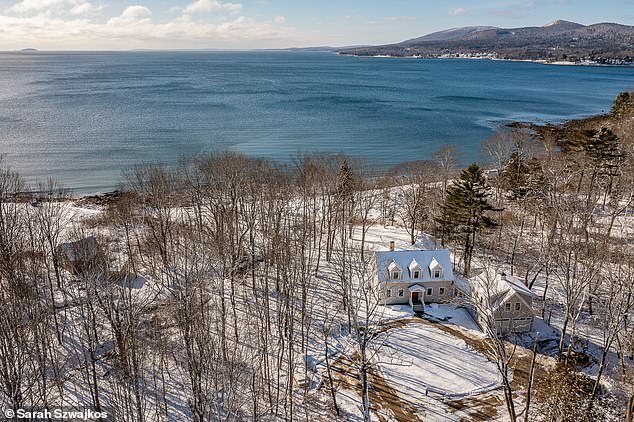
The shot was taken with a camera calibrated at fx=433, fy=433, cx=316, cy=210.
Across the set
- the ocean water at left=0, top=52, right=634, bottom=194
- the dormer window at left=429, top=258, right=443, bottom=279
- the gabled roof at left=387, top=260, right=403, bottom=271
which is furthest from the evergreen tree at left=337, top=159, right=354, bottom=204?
the ocean water at left=0, top=52, right=634, bottom=194

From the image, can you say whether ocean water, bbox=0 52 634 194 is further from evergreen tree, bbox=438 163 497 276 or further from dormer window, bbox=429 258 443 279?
dormer window, bbox=429 258 443 279

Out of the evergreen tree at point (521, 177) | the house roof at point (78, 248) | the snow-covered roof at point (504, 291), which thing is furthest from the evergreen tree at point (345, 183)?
the house roof at point (78, 248)

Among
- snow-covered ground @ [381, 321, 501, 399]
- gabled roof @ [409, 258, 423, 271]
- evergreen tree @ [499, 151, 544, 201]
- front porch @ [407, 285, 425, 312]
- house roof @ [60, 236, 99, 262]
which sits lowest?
snow-covered ground @ [381, 321, 501, 399]

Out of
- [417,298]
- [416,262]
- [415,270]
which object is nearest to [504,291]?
[415,270]

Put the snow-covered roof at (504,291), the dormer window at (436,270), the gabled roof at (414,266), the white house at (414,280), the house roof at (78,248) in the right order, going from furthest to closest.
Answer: the dormer window at (436,270)
the gabled roof at (414,266)
the white house at (414,280)
the house roof at (78,248)
the snow-covered roof at (504,291)

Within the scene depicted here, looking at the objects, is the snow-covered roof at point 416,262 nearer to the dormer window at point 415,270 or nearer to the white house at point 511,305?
the dormer window at point 415,270

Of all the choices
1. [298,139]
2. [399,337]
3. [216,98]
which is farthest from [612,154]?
[216,98]

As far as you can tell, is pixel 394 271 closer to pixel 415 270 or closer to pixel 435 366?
pixel 415 270
